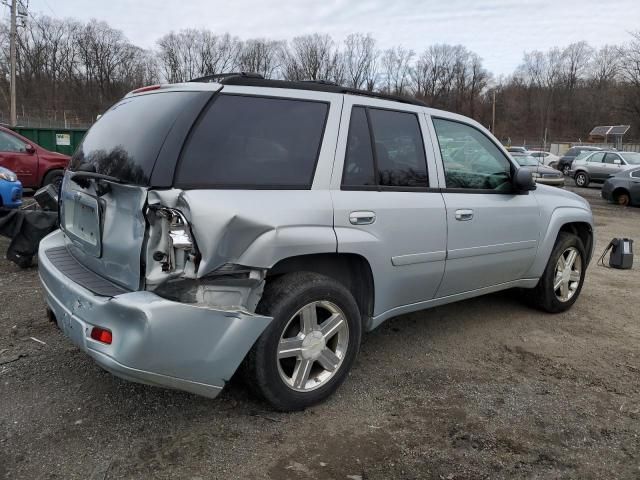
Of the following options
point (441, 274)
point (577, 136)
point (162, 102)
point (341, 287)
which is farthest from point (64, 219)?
point (577, 136)

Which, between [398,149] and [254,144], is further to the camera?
[398,149]

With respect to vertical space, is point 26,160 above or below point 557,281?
above

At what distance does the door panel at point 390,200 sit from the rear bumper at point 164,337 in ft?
2.72

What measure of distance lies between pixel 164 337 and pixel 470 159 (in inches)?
107

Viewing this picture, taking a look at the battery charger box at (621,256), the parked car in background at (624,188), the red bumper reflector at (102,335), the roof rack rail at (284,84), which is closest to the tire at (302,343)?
the red bumper reflector at (102,335)

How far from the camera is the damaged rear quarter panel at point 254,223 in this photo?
245 centimetres

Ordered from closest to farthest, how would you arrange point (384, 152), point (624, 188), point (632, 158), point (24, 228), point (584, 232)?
point (384, 152) < point (584, 232) < point (24, 228) < point (624, 188) < point (632, 158)

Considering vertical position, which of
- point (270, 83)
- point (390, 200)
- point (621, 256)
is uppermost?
point (270, 83)

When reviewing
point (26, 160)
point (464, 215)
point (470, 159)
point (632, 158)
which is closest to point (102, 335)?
point (464, 215)

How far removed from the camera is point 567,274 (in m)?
5.01

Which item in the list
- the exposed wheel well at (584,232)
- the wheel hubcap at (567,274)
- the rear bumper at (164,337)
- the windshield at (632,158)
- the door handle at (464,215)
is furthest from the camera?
the windshield at (632,158)

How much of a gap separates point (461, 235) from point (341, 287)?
1.18 m

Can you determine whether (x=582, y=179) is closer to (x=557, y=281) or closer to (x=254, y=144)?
(x=557, y=281)

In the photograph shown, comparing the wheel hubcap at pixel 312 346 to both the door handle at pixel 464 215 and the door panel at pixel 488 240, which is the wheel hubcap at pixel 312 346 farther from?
the door handle at pixel 464 215
